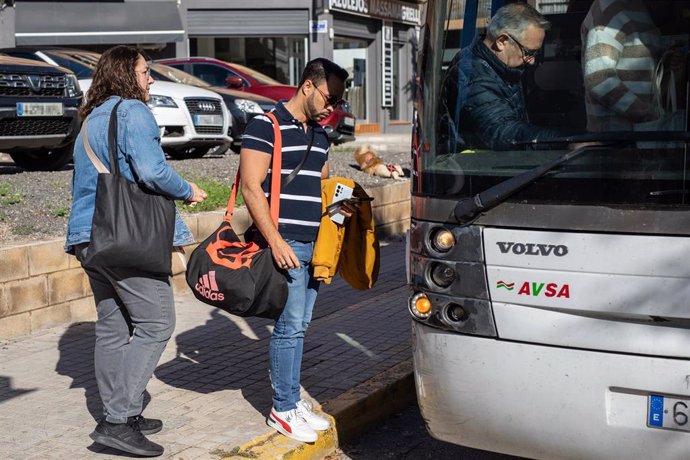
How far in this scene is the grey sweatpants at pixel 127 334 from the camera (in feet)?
15.1

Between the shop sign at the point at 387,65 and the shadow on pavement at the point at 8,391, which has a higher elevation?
the shop sign at the point at 387,65

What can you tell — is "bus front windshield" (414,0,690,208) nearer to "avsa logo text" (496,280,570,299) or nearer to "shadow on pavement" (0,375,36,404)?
"avsa logo text" (496,280,570,299)

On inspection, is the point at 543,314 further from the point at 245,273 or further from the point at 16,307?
the point at 16,307

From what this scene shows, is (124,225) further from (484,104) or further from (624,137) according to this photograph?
(624,137)

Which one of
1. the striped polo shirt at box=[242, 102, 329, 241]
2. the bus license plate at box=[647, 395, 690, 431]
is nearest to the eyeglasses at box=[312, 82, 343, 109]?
the striped polo shirt at box=[242, 102, 329, 241]

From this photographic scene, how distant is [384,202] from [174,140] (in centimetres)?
306

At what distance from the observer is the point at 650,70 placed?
3889 millimetres

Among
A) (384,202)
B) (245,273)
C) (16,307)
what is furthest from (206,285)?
(384,202)

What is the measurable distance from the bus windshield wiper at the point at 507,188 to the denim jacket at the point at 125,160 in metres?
1.39

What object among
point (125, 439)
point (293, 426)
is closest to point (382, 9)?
point (293, 426)

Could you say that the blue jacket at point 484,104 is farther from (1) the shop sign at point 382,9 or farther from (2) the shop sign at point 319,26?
(1) the shop sign at point 382,9

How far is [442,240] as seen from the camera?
13.5 feet

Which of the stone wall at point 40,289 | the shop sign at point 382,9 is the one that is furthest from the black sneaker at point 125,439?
the shop sign at point 382,9

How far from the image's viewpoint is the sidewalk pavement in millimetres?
4832
